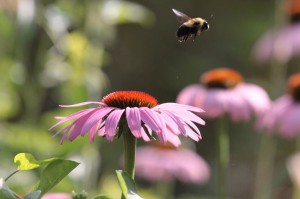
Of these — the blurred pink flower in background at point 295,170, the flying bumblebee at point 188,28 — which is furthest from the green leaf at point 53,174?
the blurred pink flower in background at point 295,170

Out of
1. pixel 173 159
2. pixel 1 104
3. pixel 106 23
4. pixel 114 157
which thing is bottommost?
pixel 114 157

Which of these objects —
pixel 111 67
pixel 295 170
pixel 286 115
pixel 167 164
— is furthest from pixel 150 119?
pixel 111 67

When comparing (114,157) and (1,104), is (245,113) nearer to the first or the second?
(1,104)

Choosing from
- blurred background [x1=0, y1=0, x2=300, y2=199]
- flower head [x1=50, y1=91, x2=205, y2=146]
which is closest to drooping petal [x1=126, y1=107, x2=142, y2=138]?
flower head [x1=50, y1=91, x2=205, y2=146]

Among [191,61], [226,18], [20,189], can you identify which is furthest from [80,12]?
[226,18]

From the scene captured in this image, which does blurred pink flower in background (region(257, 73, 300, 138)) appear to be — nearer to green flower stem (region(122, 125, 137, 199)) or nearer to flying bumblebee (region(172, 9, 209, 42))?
flying bumblebee (region(172, 9, 209, 42))

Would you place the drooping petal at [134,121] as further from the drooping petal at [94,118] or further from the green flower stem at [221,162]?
the green flower stem at [221,162]

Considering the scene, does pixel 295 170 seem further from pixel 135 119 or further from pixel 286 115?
pixel 135 119
